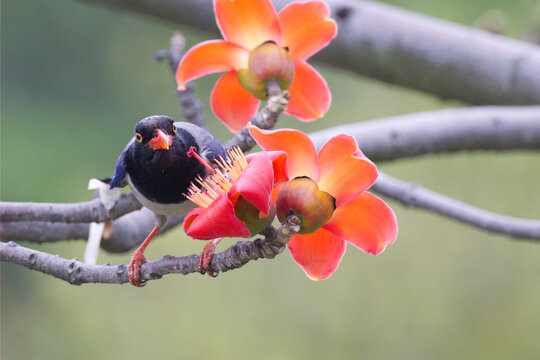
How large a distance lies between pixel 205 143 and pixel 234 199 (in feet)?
0.27

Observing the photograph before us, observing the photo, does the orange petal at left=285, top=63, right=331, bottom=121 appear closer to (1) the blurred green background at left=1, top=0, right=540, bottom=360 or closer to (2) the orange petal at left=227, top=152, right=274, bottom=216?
(2) the orange petal at left=227, top=152, right=274, bottom=216

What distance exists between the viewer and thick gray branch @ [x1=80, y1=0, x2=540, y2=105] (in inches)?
36.2

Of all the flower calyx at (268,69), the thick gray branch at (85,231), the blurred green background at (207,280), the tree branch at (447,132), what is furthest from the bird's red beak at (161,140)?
the blurred green background at (207,280)

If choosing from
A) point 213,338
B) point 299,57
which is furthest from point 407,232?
point 299,57

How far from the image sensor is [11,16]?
2.23 metres

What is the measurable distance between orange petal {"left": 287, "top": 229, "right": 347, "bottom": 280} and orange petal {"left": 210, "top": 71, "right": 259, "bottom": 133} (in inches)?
5.1

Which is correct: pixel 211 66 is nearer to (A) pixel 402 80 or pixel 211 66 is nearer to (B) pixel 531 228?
(B) pixel 531 228

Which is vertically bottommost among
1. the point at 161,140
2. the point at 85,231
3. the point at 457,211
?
the point at 457,211

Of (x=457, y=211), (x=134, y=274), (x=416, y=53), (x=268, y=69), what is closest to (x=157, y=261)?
(x=134, y=274)

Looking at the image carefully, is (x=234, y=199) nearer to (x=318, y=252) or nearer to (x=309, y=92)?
(x=318, y=252)

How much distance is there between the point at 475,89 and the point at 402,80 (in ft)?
0.32

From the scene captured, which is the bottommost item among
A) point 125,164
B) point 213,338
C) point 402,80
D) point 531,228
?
point 213,338

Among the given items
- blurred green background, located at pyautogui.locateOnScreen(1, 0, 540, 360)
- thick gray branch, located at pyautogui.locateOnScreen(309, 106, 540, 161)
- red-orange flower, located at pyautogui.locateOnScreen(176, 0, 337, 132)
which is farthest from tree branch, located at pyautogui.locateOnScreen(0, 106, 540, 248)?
blurred green background, located at pyautogui.locateOnScreen(1, 0, 540, 360)

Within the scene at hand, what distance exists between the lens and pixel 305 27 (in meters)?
0.42
